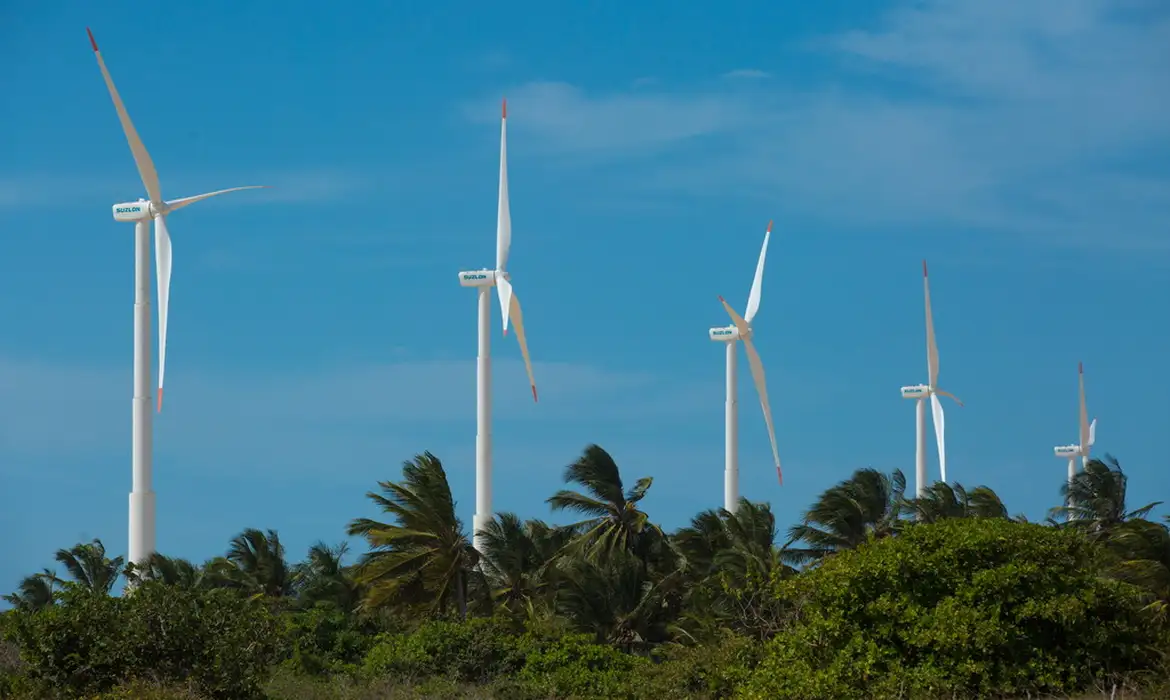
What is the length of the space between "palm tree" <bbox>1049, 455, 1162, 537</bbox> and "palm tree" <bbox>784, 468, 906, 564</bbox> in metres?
5.90

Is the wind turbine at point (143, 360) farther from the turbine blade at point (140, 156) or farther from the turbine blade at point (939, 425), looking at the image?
the turbine blade at point (939, 425)

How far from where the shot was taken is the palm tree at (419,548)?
4781cm

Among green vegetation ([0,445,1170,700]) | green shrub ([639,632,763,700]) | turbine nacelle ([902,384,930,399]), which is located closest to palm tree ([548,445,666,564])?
green vegetation ([0,445,1170,700])

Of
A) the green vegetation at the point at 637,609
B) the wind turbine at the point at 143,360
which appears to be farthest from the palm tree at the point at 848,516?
the wind turbine at the point at 143,360

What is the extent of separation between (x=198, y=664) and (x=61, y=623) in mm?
2582

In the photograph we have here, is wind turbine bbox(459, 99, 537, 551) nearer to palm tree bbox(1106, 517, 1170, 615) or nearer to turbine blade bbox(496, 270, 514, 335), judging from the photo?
turbine blade bbox(496, 270, 514, 335)

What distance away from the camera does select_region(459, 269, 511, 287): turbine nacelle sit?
58438mm

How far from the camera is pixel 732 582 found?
44.4 m

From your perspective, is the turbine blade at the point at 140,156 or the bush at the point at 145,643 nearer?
the bush at the point at 145,643

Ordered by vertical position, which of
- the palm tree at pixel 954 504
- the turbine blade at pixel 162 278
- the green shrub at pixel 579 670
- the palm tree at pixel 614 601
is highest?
the turbine blade at pixel 162 278

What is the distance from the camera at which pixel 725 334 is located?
66000 millimetres

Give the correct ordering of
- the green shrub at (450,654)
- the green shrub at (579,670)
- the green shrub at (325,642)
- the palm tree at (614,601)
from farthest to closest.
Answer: the palm tree at (614,601), the green shrub at (325,642), the green shrub at (450,654), the green shrub at (579,670)

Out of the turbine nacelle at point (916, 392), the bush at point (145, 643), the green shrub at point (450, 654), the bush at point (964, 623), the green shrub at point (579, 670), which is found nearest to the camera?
the bush at point (964, 623)

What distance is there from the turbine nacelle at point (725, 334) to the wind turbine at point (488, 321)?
11.9 metres
